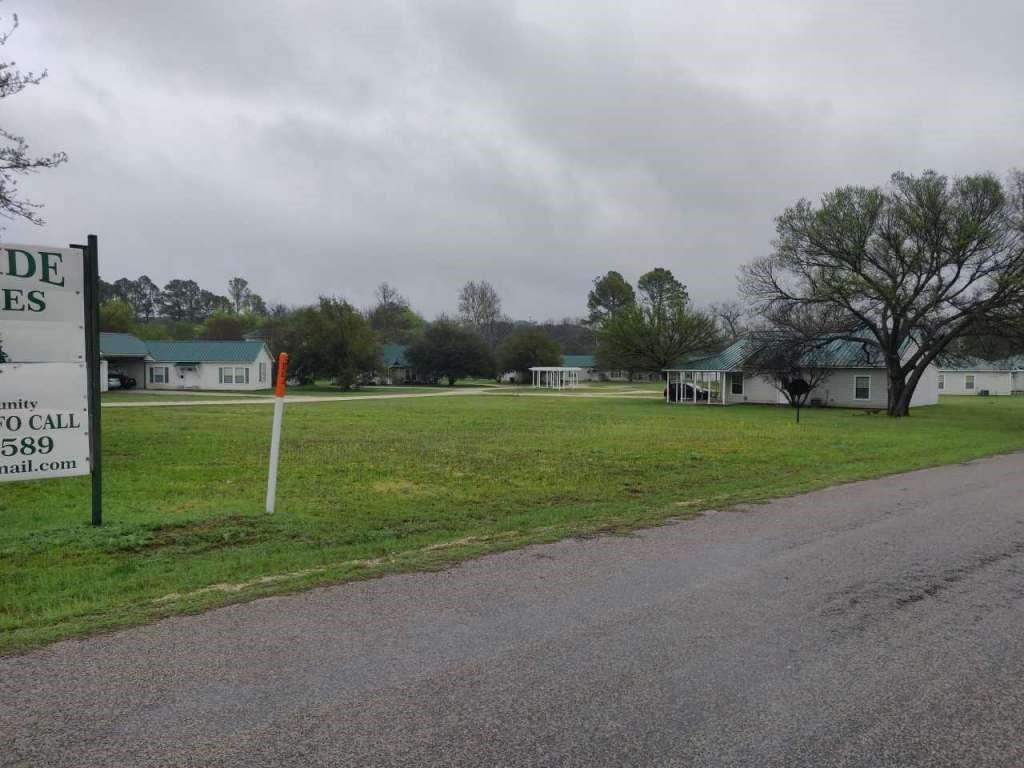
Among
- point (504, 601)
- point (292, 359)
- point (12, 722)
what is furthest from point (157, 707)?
point (292, 359)

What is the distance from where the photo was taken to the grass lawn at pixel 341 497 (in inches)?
246

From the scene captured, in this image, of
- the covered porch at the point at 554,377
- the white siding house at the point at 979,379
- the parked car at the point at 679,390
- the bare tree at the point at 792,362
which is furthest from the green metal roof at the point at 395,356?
the white siding house at the point at 979,379

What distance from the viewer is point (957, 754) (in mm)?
3445

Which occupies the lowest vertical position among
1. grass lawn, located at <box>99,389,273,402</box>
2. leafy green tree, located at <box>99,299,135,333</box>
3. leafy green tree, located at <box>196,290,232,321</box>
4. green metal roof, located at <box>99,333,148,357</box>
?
grass lawn, located at <box>99,389,273,402</box>

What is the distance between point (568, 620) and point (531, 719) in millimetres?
1525

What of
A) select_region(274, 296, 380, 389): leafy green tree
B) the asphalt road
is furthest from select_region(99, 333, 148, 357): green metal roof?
the asphalt road

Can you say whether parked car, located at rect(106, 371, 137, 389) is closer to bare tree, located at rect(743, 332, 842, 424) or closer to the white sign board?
bare tree, located at rect(743, 332, 842, 424)

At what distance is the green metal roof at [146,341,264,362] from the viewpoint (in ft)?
205

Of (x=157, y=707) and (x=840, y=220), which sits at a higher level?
(x=840, y=220)

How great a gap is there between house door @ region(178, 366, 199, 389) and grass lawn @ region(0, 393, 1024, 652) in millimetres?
40867

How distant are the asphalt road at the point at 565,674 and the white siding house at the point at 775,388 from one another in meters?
39.8

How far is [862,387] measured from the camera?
45.6m

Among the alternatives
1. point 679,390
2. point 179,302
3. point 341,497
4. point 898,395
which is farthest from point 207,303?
point 341,497

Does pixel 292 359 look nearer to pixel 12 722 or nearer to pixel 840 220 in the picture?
pixel 840 220
